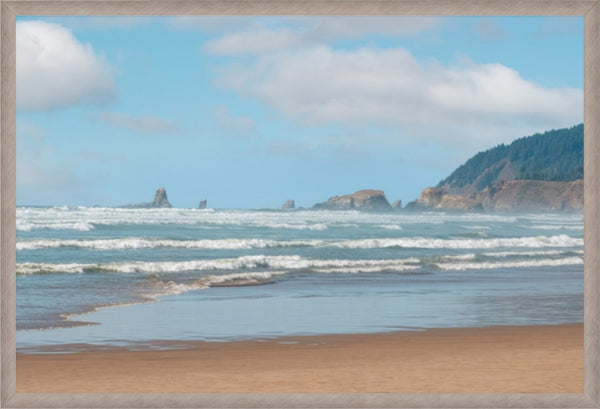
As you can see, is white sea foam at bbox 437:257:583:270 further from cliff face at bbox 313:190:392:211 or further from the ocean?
cliff face at bbox 313:190:392:211

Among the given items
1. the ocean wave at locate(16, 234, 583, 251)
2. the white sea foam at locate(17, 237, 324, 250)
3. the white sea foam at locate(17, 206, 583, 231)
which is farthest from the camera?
the white sea foam at locate(17, 206, 583, 231)

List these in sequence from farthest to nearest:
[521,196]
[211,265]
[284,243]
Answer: [521,196], [284,243], [211,265]

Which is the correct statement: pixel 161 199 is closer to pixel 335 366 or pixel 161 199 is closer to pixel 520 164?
pixel 520 164

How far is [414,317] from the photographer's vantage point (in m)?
10.1

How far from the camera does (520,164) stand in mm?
43750

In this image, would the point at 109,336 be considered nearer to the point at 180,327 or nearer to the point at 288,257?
the point at 180,327

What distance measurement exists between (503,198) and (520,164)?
8.23 ft

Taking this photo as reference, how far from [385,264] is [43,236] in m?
13.4

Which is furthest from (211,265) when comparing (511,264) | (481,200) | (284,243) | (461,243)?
(481,200)

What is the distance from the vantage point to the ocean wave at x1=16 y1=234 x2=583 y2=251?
23.9 metres

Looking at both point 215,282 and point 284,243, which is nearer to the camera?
point 215,282

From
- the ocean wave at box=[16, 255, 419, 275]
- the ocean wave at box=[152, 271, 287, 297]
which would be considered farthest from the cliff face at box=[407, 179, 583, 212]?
the ocean wave at box=[152, 271, 287, 297]

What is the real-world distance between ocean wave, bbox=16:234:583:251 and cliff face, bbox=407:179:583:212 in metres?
13.5

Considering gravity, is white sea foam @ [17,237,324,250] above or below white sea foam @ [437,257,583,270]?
above
